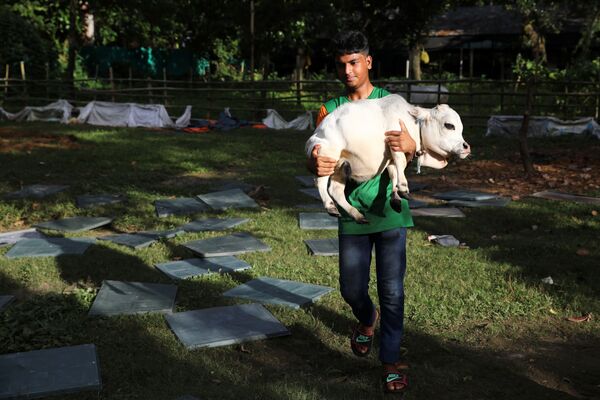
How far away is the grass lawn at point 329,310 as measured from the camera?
3648 mm

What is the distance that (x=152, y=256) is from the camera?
6.08 meters

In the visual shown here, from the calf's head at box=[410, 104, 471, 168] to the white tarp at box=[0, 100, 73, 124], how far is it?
17339 mm

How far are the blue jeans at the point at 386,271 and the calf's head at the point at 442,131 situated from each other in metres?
0.47

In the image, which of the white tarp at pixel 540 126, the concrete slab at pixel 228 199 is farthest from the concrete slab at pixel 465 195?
the white tarp at pixel 540 126

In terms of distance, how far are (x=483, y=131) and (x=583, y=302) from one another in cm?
1174

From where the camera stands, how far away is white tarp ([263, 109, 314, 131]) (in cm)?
1731

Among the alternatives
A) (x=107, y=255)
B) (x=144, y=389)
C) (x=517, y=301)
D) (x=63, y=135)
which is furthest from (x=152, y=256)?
(x=63, y=135)

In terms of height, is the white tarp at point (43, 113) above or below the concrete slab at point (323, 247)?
above

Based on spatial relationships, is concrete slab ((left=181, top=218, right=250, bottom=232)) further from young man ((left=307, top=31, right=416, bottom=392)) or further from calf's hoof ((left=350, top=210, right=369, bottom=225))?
calf's hoof ((left=350, top=210, right=369, bottom=225))

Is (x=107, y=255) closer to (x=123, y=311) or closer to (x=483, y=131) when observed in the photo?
(x=123, y=311)

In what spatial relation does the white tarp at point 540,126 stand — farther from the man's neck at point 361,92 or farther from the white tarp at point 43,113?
the man's neck at point 361,92

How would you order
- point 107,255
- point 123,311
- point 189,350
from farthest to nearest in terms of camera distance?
point 107,255
point 123,311
point 189,350

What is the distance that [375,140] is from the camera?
10.5 feet

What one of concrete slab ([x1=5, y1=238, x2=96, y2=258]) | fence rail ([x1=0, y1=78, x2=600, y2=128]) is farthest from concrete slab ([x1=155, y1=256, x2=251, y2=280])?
fence rail ([x1=0, y1=78, x2=600, y2=128])
